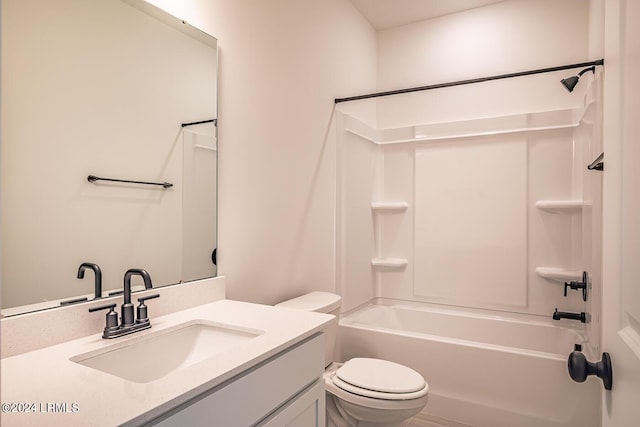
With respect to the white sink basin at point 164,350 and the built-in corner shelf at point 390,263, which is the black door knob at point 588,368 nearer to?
the white sink basin at point 164,350

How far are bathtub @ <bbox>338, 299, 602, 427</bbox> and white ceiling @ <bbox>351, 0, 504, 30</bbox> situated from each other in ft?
7.86

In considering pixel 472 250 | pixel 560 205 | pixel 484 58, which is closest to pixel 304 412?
pixel 472 250

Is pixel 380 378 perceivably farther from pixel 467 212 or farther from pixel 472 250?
pixel 467 212

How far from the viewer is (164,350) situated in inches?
43.9

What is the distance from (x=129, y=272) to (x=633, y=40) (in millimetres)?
1260

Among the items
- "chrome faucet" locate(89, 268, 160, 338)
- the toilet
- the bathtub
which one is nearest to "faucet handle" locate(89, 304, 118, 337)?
"chrome faucet" locate(89, 268, 160, 338)

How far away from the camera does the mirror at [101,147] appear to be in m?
0.93

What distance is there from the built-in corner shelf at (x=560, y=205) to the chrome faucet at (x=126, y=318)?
2.61 m

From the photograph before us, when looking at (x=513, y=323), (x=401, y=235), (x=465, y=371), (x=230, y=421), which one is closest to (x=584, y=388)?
(x=465, y=371)

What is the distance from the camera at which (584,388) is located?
1.84m

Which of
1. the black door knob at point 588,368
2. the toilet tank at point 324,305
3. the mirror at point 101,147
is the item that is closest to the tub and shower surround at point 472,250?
the toilet tank at point 324,305

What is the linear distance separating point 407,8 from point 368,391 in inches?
110

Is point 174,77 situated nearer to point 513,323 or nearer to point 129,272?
point 129,272

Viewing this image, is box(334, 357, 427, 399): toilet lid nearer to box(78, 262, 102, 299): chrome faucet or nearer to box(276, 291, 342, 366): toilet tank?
box(276, 291, 342, 366): toilet tank
